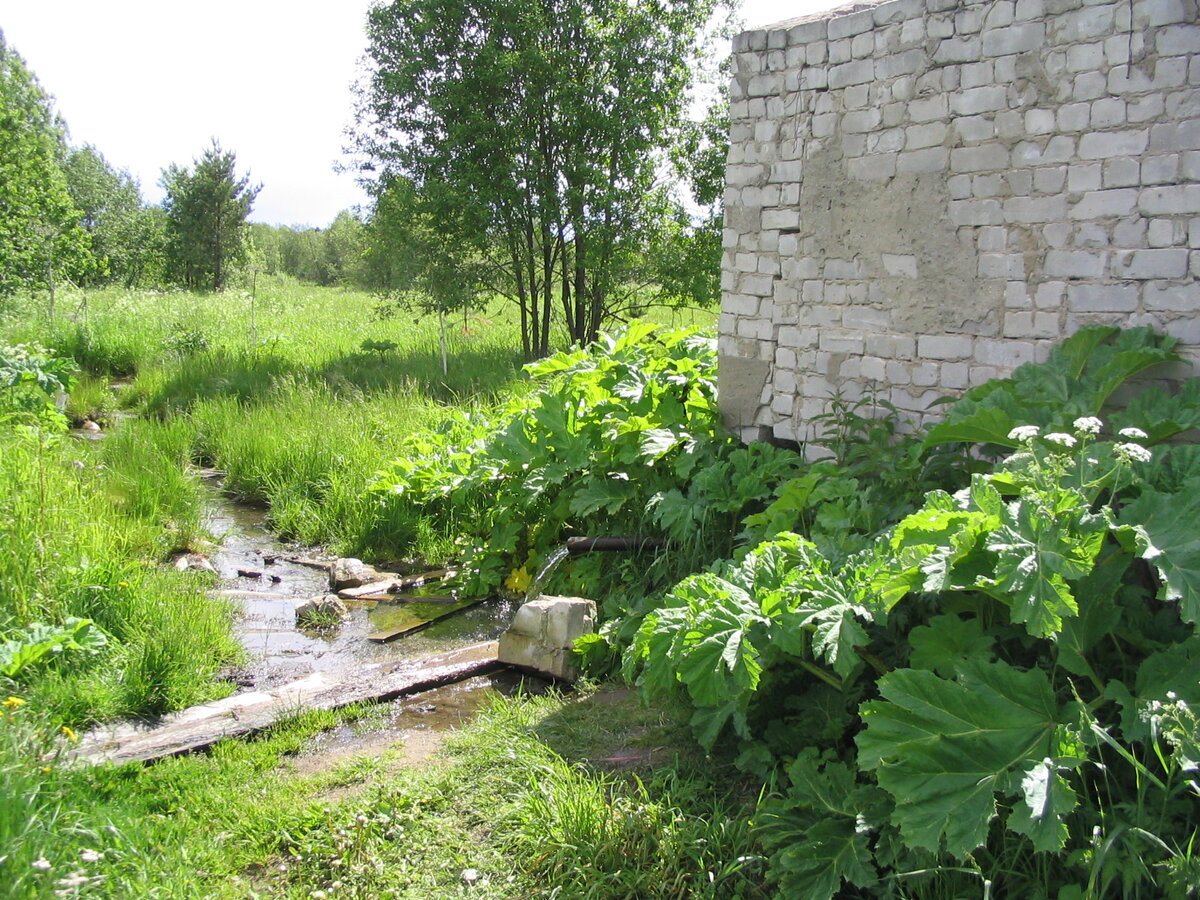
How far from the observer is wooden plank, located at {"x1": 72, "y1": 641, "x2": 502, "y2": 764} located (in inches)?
167

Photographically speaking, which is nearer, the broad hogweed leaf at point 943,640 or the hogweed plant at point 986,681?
the hogweed plant at point 986,681

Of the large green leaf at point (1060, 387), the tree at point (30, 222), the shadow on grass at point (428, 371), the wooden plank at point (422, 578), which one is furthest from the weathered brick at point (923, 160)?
the tree at point (30, 222)

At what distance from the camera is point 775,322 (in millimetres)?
6309

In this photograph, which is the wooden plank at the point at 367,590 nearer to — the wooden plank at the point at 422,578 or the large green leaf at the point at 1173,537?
the wooden plank at the point at 422,578

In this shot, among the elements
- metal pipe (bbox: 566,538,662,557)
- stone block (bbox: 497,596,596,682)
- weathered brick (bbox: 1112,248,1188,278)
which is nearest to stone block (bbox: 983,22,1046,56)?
weathered brick (bbox: 1112,248,1188,278)

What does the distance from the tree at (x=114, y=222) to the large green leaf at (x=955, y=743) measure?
98.5 feet

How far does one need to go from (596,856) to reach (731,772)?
0.79m

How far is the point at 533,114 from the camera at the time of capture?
553 inches

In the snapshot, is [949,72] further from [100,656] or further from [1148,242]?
[100,656]

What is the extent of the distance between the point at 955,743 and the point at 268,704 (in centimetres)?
353

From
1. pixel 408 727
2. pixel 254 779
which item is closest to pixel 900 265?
pixel 408 727

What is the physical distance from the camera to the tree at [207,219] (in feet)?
99.7

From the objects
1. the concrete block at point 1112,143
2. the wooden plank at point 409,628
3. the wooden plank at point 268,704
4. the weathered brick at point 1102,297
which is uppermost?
the concrete block at point 1112,143

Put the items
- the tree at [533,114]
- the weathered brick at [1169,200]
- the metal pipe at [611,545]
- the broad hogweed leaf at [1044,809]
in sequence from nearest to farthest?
1. the broad hogweed leaf at [1044,809]
2. the weathered brick at [1169,200]
3. the metal pipe at [611,545]
4. the tree at [533,114]
